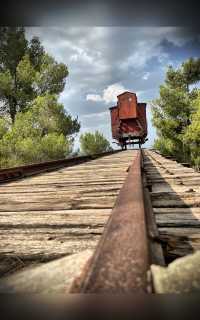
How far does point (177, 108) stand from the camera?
28.7 m

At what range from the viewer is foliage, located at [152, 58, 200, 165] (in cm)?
2847

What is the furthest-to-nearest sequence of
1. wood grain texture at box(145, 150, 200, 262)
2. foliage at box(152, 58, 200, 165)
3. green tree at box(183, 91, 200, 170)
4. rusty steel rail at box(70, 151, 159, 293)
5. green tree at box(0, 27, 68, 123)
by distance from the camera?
foliage at box(152, 58, 200, 165) → green tree at box(183, 91, 200, 170) → green tree at box(0, 27, 68, 123) → wood grain texture at box(145, 150, 200, 262) → rusty steel rail at box(70, 151, 159, 293)

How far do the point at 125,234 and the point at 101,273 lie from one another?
30 cm

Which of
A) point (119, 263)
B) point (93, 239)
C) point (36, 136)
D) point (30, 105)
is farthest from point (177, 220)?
point (30, 105)

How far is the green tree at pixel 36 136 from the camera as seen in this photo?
17.3 metres

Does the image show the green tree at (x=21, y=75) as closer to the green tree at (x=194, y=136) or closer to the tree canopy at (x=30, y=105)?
the tree canopy at (x=30, y=105)

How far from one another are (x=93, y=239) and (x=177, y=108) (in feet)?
92.9

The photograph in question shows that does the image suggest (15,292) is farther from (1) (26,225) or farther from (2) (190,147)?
(2) (190,147)

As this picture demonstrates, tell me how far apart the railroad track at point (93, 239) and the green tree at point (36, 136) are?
14.5 m

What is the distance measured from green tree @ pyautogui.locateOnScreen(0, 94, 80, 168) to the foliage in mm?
11763

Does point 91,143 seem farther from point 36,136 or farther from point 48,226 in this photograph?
point 48,226

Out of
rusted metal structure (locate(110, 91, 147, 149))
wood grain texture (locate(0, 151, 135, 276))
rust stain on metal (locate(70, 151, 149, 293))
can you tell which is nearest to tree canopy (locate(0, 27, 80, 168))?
rusted metal structure (locate(110, 91, 147, 149))

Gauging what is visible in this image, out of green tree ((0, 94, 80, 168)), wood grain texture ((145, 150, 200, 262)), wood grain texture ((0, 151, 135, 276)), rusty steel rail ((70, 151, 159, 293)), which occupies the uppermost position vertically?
green tree ((0, 94, 80, 168))

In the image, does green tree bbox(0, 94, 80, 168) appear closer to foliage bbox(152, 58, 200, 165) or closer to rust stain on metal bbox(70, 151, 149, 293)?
foliage bbox(152, 58, 200, 165)
